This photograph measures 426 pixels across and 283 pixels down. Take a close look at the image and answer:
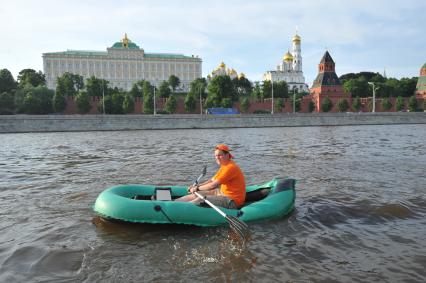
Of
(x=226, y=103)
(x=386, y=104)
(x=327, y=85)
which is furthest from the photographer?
(x=327, y=85)

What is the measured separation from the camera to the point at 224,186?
22.1 ft

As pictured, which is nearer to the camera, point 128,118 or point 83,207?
point 83,207

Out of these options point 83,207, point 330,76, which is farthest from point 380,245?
point 330,76

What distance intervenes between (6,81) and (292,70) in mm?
86031

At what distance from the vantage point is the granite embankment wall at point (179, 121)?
39.8 meters

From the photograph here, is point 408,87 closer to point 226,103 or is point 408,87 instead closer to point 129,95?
point 226,103

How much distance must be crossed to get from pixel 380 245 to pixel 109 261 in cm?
387

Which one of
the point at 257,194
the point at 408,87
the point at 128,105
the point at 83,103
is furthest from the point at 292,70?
the point at 257,194

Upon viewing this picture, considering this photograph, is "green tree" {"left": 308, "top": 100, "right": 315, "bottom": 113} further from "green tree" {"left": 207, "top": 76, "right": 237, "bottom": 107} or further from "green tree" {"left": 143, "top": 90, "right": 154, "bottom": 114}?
"green tree" {"left": 143, "top": 90, "right": 154, "bottom": 114}

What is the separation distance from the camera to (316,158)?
16000 mm

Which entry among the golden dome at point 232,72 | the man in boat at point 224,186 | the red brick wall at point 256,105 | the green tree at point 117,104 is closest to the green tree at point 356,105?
the red brick wall at point 256,105

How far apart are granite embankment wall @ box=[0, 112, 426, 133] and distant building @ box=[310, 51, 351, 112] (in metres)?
18.6

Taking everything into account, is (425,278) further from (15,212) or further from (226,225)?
(15,212)

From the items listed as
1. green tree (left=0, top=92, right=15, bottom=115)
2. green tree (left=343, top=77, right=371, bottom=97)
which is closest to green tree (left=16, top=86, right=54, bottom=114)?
green tree (left=0, top=92, right=15, bottom=115)
